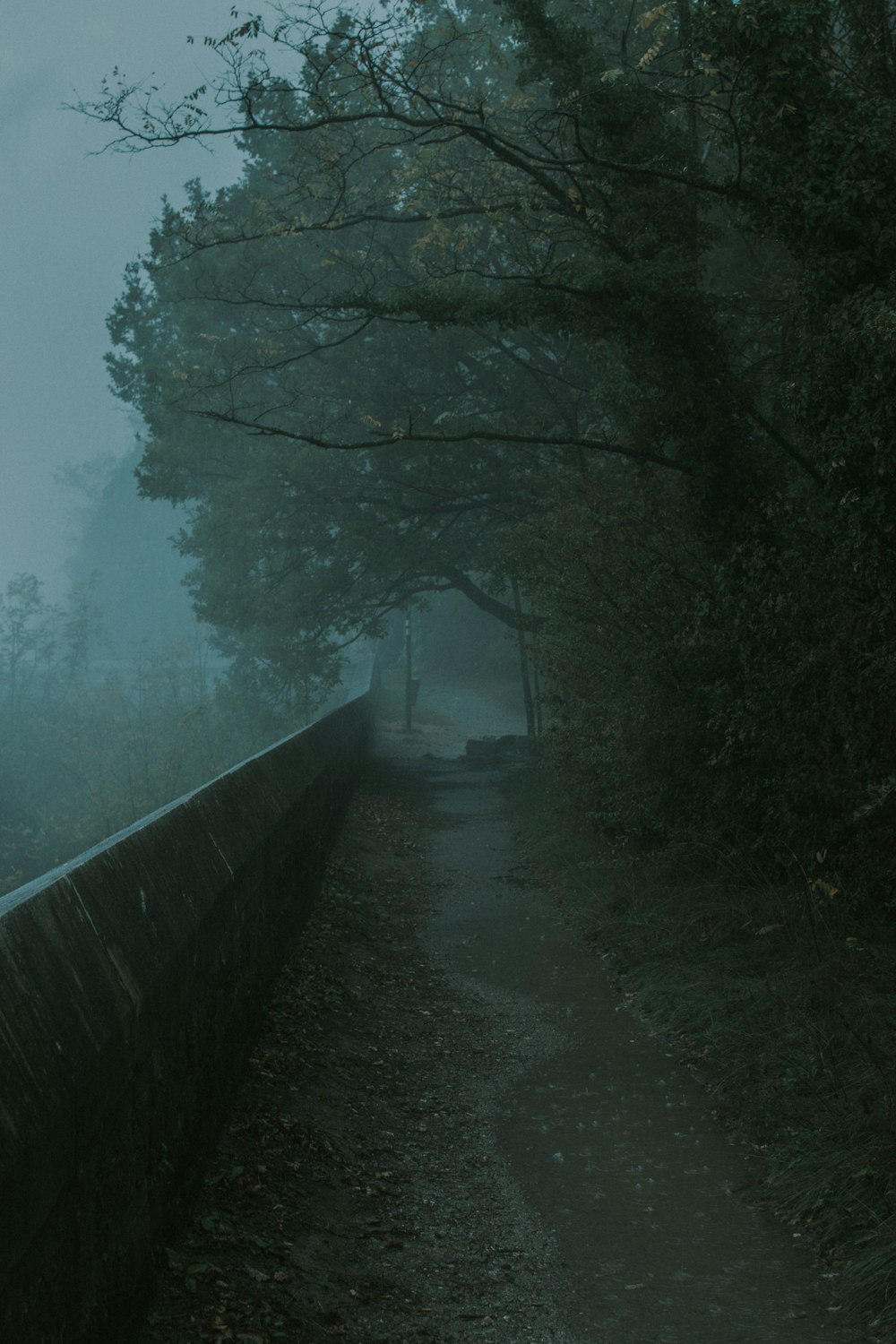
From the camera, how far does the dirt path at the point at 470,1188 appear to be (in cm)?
386

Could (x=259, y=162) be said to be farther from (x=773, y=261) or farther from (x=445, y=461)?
(x=773, y=261)

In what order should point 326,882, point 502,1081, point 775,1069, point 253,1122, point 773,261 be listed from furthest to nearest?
point 773,261 → point 326,882 → point 502,1081 → point 775,1069 → point 253,1122

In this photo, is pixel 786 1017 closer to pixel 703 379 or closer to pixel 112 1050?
pixel 112 1050

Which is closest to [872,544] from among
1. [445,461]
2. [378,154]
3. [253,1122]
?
[253,1122]

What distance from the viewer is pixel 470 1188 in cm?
503

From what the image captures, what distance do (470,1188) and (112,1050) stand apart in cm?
243

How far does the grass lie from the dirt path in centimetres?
17

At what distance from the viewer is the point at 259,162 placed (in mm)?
27938

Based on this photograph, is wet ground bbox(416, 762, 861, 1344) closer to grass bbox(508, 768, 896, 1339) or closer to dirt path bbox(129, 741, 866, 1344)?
dirt path bbox(129, 741, 866, 1344)

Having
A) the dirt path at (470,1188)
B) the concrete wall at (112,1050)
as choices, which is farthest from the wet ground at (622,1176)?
the concrete wall at (112,1050)

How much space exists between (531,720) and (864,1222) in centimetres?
2393

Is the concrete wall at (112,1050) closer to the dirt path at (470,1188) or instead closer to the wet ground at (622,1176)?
the dirt path at (470,1188)

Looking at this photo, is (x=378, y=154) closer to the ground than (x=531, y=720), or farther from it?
farther from it

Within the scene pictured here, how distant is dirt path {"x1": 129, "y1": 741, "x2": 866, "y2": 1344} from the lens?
12.6ft
